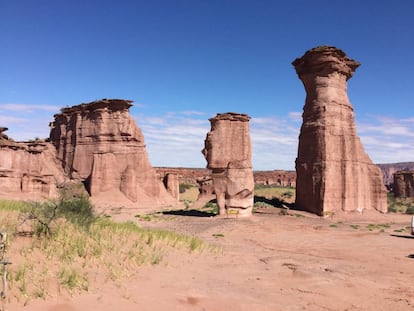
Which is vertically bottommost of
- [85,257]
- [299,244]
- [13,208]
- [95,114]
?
[299,244]

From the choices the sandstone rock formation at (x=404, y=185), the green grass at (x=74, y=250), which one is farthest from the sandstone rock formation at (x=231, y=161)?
the sandstone rock formation at (x=404, y=185)

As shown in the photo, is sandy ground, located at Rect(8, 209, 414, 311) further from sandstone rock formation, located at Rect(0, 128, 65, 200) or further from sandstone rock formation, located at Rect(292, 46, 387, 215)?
sandstone rock formation, located at Rect(0, 128, 65, 200)

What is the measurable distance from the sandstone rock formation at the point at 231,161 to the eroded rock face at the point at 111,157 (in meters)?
13.2

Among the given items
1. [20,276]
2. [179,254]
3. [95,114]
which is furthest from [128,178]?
[20,276]

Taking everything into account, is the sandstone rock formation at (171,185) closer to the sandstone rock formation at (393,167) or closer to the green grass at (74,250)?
the green grass at (74,250)

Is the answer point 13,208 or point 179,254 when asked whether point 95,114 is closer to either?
point 13,208

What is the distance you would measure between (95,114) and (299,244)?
28.3 metres

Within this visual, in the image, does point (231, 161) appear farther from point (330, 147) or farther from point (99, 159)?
point (99, 159)

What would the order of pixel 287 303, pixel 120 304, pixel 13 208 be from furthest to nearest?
1. pixel 13 208
2. pixel 287 303
3. pixel 120 304

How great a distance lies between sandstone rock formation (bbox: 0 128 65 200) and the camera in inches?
1238

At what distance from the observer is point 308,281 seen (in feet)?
28.7

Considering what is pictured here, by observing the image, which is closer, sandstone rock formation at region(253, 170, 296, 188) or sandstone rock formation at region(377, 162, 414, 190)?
sandstone rock formation at region(253, 170, 296, 188)

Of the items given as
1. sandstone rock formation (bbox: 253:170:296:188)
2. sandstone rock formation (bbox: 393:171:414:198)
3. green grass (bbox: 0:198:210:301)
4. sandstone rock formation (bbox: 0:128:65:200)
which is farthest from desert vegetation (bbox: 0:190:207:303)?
sandstone rock formation (bbox: 253:170:296:188)

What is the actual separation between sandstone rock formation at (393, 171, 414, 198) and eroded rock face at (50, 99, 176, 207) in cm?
3133
